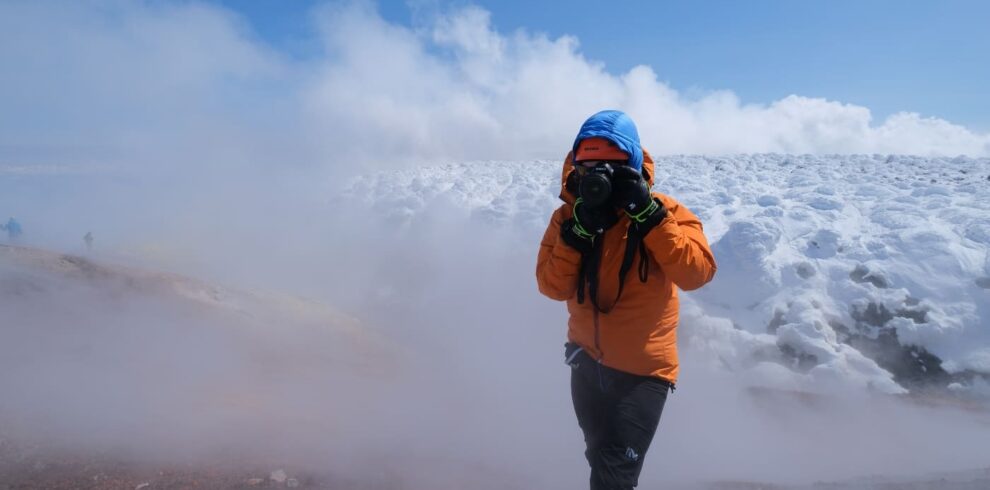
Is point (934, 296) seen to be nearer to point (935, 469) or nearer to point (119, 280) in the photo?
point (935, 469)

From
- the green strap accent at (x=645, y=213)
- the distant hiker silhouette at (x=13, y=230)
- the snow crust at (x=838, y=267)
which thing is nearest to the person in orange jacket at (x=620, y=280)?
the green strap accent at (x=645, y=213)

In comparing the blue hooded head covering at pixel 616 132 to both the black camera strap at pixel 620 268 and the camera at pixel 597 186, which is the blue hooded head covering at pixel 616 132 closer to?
the camera at pixel 597 186

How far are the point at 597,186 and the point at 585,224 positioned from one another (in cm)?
16

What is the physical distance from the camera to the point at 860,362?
652cm

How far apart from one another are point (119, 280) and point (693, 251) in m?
6.75

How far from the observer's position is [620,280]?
219cm

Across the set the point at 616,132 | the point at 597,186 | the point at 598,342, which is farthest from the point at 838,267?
the point at 597,186

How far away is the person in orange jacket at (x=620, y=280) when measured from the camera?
2084mm

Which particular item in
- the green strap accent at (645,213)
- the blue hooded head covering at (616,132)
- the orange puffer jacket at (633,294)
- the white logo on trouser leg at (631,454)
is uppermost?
the blue hooded head covering at (616,132)

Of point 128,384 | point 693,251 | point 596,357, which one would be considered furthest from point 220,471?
point 693,251

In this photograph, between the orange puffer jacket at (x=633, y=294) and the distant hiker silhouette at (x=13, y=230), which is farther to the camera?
the distant hiker silhouette at (x=13, y=230)

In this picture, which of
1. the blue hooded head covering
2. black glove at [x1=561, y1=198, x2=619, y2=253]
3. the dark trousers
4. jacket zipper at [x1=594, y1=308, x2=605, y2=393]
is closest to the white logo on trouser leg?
the dark trousers

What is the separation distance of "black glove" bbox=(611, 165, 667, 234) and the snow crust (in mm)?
5354

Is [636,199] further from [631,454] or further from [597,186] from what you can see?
[631,454]
